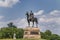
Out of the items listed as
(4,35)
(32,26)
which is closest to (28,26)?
(32,26)

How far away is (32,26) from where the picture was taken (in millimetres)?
27047

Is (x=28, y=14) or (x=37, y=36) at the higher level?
(x=28, y=14)

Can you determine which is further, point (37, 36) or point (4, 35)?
point (4, 35)

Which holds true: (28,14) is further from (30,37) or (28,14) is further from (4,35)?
(4,35)

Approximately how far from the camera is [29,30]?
2681 cm

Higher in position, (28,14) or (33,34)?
(28,14)

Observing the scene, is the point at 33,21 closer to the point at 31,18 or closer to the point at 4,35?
the point at 31,18

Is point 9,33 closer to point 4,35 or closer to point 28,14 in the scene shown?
point 4,35

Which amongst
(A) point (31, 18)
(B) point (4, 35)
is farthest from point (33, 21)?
(B) point (4, 35)

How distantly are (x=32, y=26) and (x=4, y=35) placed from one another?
25.4 metres

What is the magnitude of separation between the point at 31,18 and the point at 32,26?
855 millimetres

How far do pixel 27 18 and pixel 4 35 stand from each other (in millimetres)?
25307

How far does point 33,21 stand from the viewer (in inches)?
1081

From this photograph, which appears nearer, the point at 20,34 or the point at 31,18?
the point at 31,18
